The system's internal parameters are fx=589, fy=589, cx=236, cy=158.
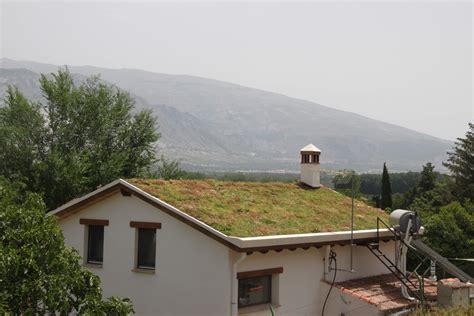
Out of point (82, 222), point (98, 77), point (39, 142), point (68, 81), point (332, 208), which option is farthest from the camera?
point (98, 77)

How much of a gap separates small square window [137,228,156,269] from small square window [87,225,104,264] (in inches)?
56.3

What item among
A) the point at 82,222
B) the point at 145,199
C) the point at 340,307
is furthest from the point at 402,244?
the point at 82,222

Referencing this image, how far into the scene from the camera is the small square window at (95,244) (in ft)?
52.0

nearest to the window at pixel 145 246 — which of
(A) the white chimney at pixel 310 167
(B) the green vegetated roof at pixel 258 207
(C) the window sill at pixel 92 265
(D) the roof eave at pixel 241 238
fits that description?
(D) the roof eave at pixel 241 238

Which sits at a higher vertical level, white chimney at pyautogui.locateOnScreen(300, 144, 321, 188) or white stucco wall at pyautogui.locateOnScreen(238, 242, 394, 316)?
white chimney at pyautogui.locateOnScreen(300, 144, 321, 188)

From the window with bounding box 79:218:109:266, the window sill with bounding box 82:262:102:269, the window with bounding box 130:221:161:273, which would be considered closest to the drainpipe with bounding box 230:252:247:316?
the window with bounding box 130:221:161:273

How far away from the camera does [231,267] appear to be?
13086 mm

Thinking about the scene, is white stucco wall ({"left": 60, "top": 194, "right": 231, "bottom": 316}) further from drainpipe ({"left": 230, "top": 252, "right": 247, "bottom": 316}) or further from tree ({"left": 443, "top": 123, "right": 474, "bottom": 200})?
tree ({"left": 443, "top": 123, "right": 474, "bottom": 200})

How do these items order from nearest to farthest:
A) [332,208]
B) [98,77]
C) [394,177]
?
1. [332,208]
2. [98,77]
3. [394,177]

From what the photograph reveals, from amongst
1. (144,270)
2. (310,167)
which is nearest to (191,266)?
(144,270)

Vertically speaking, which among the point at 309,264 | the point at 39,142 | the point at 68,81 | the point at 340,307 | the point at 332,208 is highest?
the point at 68,81

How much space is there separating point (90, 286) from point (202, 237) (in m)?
3.43

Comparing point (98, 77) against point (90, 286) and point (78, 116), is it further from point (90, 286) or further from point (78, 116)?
point (90, 286)

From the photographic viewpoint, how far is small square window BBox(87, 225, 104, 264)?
15.8m
